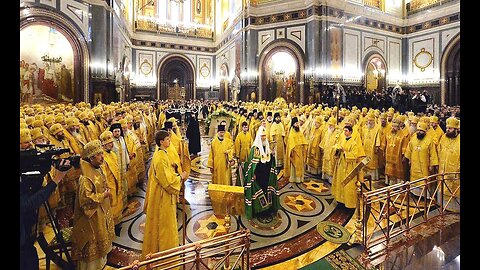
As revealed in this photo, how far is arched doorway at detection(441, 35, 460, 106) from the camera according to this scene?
19.0 m

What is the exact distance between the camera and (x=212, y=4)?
29.7 m

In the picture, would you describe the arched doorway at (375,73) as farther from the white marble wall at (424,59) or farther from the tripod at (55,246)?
the tripod at (55,246)

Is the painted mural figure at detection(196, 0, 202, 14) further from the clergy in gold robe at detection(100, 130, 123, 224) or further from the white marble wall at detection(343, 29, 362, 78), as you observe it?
the clergy in gold robe at detection(100, 130, 123, 224)

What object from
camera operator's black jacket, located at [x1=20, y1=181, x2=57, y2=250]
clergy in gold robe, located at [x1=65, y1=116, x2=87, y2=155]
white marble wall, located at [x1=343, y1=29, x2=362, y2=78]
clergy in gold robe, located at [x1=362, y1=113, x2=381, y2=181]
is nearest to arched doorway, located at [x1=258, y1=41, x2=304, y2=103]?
white marble wall, located at [x1=343, y1=29, x2=362, y2=78]

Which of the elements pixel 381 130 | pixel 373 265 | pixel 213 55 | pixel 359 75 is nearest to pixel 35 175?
pixel 373 265

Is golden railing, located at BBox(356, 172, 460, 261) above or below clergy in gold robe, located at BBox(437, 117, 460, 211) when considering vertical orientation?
below

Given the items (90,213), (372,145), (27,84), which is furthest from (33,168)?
(27,84)

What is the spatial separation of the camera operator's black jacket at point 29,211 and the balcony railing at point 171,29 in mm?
27605

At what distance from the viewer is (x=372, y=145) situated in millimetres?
7324

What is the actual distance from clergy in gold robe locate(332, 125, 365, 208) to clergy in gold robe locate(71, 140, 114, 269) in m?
4.36

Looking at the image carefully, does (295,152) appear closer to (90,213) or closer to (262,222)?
(262,222)

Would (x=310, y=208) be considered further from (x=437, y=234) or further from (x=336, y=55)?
(x=336, y=55)

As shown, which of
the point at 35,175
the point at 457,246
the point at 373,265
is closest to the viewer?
the point at 35,175

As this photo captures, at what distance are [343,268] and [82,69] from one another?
15.9 metres
